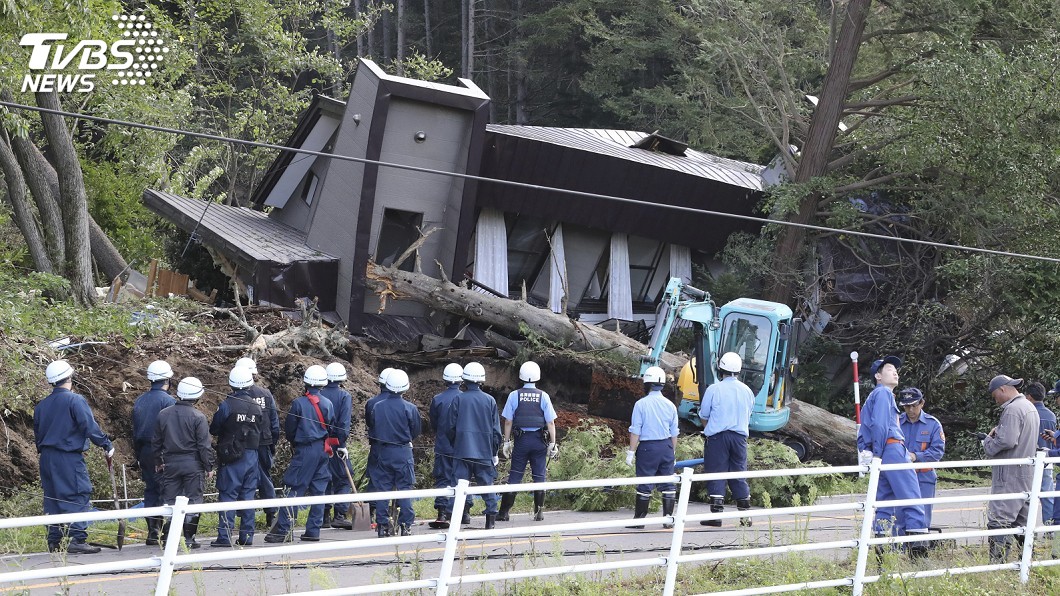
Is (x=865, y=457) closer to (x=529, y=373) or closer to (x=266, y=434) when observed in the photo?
(x=529, y=373)

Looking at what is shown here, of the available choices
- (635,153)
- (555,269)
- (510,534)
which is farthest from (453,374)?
(635,153)

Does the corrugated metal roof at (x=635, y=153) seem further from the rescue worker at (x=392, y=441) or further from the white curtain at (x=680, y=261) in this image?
the rescue worker at (x=392, y=441)

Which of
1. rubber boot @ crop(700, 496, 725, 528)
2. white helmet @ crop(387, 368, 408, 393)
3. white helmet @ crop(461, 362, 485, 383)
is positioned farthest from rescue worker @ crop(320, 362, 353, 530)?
rubber boot @ crop(700, 496, 725, 528)

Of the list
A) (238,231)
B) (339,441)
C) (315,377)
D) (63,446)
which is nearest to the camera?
(63,446)

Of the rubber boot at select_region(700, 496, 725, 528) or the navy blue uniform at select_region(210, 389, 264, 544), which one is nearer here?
the navy blue uniform at select_region(210, 389, 264, 544)

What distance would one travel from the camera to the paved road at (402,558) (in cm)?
862

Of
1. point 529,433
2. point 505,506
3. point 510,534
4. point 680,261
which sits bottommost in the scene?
point 505,506

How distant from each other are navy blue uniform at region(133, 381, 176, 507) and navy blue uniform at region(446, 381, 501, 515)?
3227 mm

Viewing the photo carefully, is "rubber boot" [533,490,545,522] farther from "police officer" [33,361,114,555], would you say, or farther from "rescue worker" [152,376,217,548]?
"police officer" [33,361,114,555]

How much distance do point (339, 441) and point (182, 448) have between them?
206cm

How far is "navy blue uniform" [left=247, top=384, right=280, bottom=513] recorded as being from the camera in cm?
1135

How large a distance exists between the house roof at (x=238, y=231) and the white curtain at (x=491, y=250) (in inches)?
151

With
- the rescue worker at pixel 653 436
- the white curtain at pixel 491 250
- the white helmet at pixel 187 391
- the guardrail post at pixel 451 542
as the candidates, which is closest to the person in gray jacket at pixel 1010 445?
the rescue worker at pixel 653 436

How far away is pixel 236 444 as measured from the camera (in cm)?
1104
